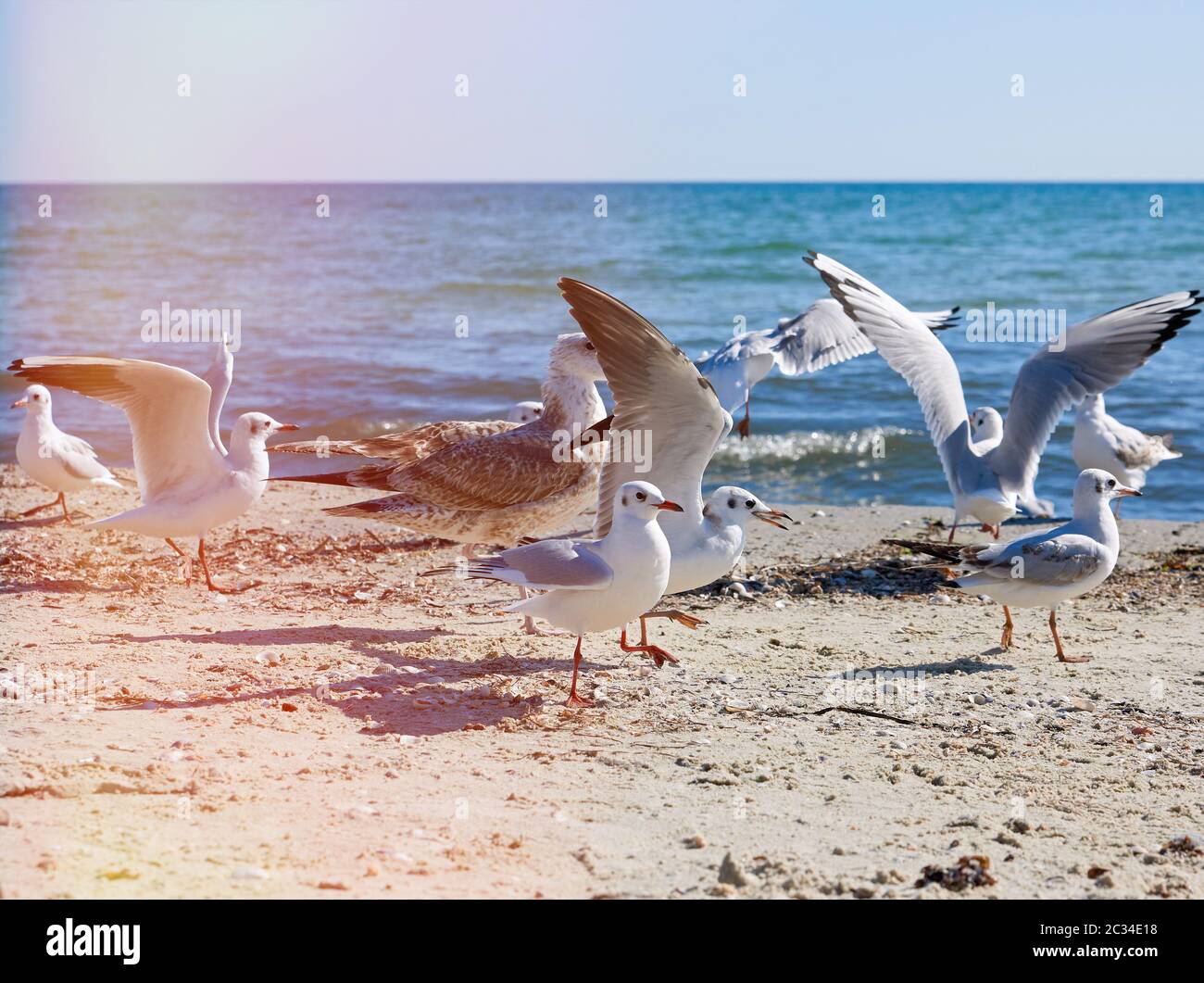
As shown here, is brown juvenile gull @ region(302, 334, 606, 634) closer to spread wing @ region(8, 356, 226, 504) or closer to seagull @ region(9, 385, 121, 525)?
spread wing @ region(8, 356, 226, 504)

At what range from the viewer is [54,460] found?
26.4 feet

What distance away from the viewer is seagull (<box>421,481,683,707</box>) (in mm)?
4809

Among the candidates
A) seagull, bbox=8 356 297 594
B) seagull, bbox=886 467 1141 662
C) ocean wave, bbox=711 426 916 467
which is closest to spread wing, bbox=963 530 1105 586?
seagull, bbox=886 467 1141 662

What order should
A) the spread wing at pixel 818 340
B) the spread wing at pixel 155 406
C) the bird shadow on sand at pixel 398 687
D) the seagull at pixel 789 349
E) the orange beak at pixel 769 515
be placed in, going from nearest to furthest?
the bird shadow on sand at pixel 398 687
the orange beak at pixel 769 515
the spread wing at pixel 155 406
the seagull at pixel 789 349
the spread wing at pixel 818 340

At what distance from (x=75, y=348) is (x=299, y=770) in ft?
48.3

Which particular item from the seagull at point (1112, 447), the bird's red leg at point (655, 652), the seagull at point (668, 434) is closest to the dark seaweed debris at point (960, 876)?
the bird's red leg at point (655, 652)

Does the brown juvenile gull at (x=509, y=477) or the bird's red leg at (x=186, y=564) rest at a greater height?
the brown juvenile gull at (x=509, y=477)

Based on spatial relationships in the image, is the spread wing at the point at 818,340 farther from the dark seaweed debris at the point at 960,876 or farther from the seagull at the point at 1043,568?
the dark seaweed debris at the point at 960,876

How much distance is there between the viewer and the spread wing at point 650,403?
5.07 metres

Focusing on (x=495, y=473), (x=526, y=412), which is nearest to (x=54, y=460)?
(x=526, y=412)

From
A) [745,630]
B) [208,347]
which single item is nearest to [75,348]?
[208,347]

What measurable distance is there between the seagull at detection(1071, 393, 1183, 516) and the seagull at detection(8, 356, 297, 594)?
252 inches

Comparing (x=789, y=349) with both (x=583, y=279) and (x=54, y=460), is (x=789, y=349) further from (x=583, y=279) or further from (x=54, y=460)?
(x=583, y=279)

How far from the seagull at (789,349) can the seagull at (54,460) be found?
4049 millimetres
